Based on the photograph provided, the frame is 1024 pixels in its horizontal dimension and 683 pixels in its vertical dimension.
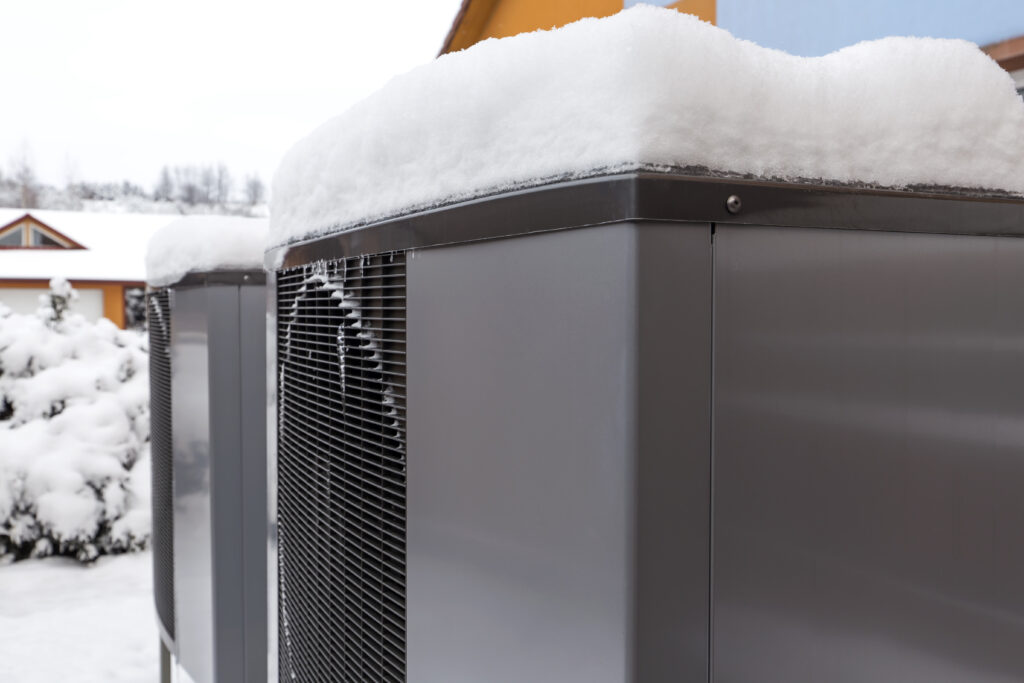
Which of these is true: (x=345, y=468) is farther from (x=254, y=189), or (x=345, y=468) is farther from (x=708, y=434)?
(x=254, y=189)

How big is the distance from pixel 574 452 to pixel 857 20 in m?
2.28

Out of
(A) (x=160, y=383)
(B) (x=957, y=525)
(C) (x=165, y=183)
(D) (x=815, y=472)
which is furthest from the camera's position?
(C) (x=165, y=183)

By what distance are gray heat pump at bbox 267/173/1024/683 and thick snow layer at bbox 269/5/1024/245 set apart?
4 cm

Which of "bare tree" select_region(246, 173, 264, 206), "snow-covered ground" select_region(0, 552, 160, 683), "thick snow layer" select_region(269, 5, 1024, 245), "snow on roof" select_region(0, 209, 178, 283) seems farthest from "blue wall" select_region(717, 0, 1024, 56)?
"bare tree" select_region(246, 173, 264, 206)

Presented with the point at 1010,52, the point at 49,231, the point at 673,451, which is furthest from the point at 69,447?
the point at 49,231

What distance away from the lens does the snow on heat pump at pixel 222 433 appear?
295 cm

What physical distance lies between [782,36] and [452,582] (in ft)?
7.92

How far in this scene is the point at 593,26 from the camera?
925mm

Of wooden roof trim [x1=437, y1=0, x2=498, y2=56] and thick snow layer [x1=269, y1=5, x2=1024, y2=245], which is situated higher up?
wooden roof trim [x1=437, y1=0, x2=498, y2=56]

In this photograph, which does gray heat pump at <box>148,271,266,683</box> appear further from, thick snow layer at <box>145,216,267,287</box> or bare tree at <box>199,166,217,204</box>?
bare tree at <box>199,166,217,204</box>

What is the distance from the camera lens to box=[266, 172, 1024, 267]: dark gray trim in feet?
2.77

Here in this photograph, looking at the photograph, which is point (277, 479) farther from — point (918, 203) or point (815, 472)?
point (918, 203)

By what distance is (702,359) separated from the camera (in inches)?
34.6

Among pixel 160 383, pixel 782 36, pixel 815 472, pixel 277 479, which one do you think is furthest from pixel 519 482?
pixel 160 383
